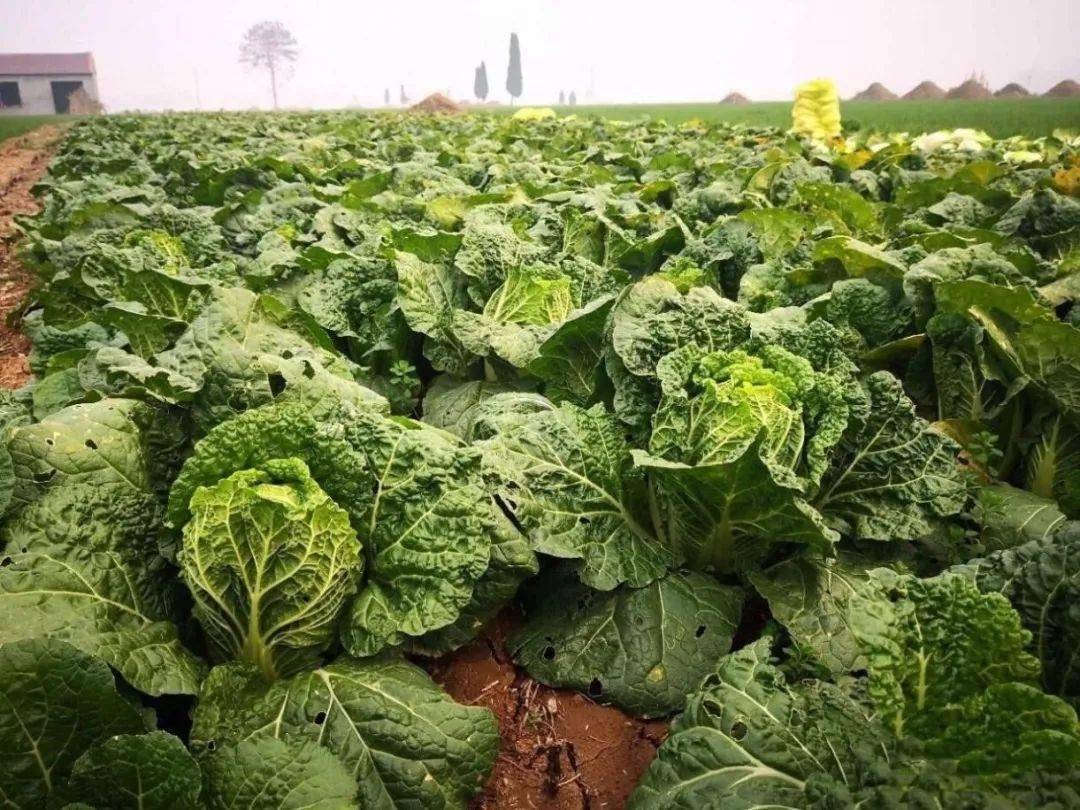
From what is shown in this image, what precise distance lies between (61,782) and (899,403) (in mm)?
2947

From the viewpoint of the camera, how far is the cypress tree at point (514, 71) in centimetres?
12850

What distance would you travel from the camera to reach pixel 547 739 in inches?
97.9

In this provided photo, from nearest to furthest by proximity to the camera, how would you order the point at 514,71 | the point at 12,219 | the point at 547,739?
the point at 547,739, the point at 12,219, the point at 514,71

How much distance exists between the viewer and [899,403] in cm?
290

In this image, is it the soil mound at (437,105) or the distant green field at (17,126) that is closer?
the distant green field at (17,126)

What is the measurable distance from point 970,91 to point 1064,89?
10484 millimetres

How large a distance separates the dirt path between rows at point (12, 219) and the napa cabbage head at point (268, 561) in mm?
3796

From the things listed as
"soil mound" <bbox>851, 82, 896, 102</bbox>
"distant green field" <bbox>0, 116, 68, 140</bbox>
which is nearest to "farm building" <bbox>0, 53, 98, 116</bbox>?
"distant green field" <bbox>0, 116, 68, 140</bbox>

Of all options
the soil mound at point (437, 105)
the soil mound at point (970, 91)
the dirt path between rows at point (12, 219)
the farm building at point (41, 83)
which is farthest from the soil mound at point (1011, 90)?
the farm building at point (41, 83)

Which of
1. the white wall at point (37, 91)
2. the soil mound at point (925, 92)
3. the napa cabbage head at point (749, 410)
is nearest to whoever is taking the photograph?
the napa cabbage head at point (749, 410)

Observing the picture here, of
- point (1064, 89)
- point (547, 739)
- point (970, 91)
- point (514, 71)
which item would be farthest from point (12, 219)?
point (514, 71)

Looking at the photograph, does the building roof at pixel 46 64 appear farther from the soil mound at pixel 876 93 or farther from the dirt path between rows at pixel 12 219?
the soil mound at pixel 876 93

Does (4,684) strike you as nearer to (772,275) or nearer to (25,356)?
(772,275)

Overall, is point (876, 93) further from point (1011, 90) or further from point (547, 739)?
point (547, 739)
